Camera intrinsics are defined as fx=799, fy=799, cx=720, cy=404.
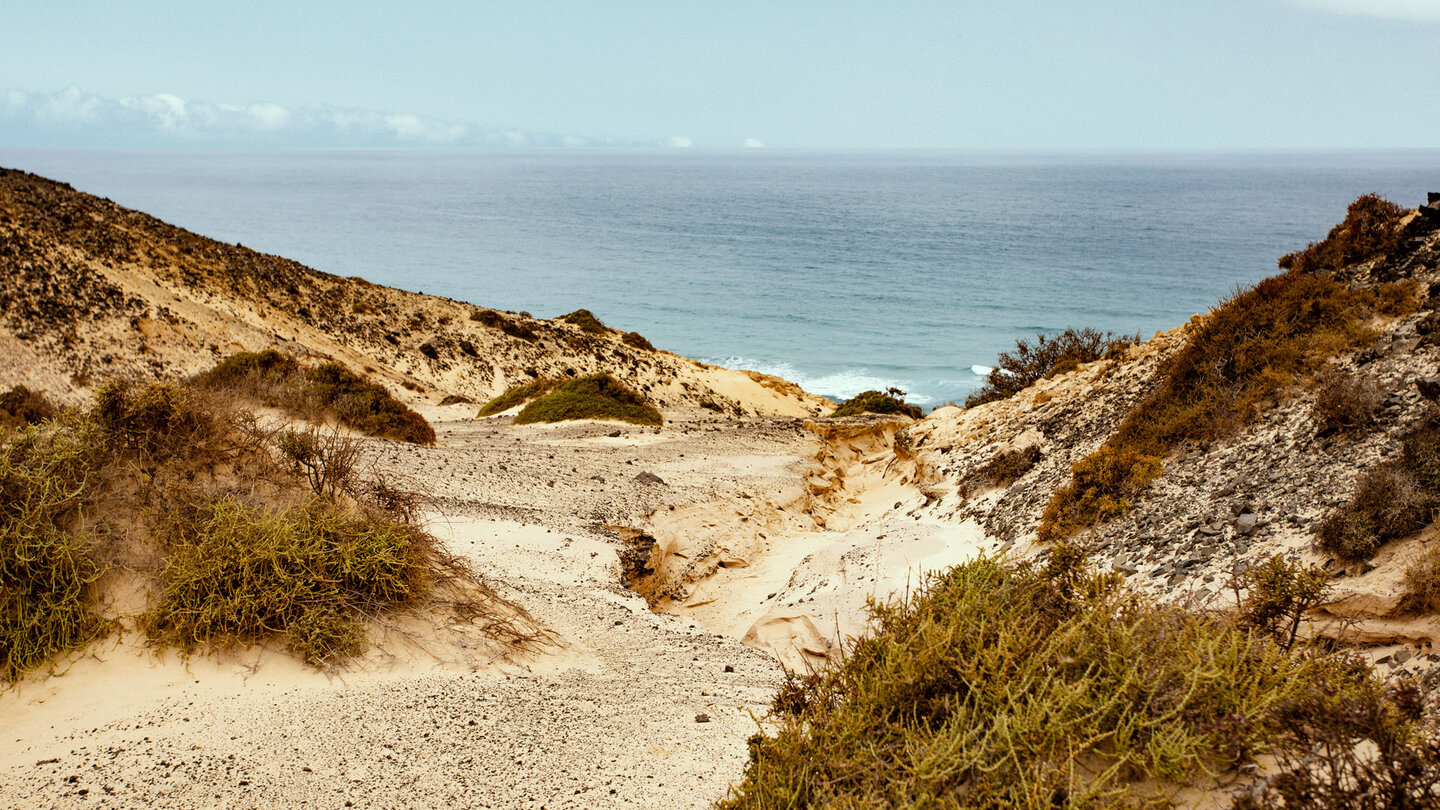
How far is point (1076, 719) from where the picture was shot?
162 inches

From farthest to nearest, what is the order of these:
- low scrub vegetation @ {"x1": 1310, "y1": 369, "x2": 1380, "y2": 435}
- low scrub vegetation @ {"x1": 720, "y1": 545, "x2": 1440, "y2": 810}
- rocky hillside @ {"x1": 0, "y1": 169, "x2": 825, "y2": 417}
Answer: rocky hillside @ {"x1": 0, "y1": 169, "x2": 825, "y2": 417}
low scrub vegetation @ {"x1": 1310, "y1": 369, "x2": 1380, "y2": 435}
low scrub vegetation @ {"x1": 720, "y1": 545, "x2": 1440, "y2": 810}

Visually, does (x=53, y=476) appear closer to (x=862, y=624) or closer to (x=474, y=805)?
(x=474, y=805)

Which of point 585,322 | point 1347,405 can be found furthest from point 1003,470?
point 585,322

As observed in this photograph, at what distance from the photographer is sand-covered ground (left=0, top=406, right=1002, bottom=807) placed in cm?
565

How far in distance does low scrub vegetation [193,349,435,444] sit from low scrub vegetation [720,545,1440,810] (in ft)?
45.3

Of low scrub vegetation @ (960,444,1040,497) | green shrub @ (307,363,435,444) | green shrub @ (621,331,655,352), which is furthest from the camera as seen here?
green shrub @ (621,331,655,352)

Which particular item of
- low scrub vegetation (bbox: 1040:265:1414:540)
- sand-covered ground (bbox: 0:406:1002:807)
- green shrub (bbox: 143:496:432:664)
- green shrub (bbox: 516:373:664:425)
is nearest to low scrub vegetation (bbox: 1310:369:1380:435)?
low scrub vegetation (bbox: 1040:265:1414:540)

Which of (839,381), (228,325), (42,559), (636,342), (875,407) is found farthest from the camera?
(839,381)

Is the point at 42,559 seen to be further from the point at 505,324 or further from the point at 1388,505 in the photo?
the point at 505,324

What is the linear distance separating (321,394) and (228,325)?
14.0 meters

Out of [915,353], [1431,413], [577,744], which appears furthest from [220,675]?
[915,353]

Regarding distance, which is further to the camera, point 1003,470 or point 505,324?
point 505,324

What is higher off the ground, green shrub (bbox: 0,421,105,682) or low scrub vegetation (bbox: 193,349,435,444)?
green shrub (bbox: 0,421,105,682)

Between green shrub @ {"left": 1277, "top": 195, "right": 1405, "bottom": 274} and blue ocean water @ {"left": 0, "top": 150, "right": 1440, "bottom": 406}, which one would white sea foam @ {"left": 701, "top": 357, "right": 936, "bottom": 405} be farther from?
green shrub @ {"left": 1277, "top": 195, "right": 1405, "bottom": 274}
